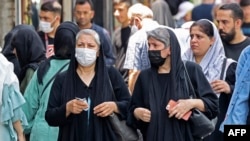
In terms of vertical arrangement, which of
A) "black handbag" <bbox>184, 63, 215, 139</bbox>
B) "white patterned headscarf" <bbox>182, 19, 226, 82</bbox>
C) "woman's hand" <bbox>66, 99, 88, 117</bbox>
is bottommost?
"black handbag" <bbox>184, 63, 215, 139</bbox>

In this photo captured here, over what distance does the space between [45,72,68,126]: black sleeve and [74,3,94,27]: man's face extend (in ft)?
10.8

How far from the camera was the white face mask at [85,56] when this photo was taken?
7.85m

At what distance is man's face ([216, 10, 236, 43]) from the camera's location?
9109mm

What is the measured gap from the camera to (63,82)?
7.91m

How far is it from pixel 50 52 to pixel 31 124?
1.73 metres

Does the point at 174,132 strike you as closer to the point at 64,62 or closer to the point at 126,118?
the point at 126,118

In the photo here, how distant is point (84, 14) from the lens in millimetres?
11320

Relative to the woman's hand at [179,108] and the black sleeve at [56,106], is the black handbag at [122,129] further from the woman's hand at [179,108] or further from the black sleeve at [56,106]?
the woman's hand at [179,108]

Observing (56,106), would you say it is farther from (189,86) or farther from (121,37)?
(121,37)

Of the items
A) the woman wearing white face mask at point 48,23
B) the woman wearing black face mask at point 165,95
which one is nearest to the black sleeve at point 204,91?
the woman wearing black face mask at point 165,95

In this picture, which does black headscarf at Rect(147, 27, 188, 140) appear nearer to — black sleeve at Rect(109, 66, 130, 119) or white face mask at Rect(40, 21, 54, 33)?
black sleeve at Rect(109, 66, 130, 119)

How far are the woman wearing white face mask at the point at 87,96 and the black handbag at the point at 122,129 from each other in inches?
1.8

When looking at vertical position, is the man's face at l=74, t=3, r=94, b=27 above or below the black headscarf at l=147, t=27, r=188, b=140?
above

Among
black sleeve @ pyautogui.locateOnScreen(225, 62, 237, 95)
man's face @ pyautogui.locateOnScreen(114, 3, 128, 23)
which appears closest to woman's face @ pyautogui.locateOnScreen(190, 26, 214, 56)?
black sleeve @ pyautogui.locateOnScreen(225, 62, 237, 95)
